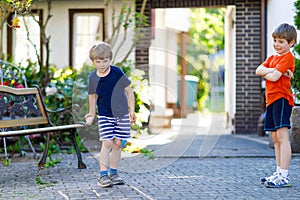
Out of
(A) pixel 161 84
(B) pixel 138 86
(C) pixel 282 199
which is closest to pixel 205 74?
(A) pixel 161 84

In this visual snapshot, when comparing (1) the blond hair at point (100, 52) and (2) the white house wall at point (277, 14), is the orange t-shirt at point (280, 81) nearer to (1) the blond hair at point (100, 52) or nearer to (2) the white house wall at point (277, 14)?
(1) the blond hair at point (100, 52)

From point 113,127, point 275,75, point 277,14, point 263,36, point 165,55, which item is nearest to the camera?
point 275,75

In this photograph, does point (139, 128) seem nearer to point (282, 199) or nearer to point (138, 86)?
point (138, 86)

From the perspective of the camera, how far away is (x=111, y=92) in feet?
20.5

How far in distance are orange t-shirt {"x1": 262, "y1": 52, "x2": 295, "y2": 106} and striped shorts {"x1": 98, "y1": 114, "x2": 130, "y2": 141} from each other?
139 centimetres

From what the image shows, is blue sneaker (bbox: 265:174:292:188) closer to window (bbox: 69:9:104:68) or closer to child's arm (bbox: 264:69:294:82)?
child's arm (bbox: 264:69:294:82)

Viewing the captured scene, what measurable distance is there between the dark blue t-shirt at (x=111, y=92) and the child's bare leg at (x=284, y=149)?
1482mm

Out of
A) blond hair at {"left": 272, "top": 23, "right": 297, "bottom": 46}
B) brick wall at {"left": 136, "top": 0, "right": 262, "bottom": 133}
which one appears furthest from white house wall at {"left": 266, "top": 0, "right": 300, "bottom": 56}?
blond hair at {"left": 272, "top": 23, "right": 297, "bottom": 46}

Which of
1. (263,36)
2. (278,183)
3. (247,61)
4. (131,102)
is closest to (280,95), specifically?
(278,183)

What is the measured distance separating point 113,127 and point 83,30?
764cm

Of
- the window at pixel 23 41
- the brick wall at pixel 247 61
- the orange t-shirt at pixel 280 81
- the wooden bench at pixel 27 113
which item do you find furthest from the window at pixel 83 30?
the orange t-shirt at pixel 280 81

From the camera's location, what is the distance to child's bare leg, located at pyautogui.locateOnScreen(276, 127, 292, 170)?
6.18 metres

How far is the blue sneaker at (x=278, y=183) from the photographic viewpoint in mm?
6086

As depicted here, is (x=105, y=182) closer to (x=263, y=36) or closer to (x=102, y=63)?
(x=102, y=63)
